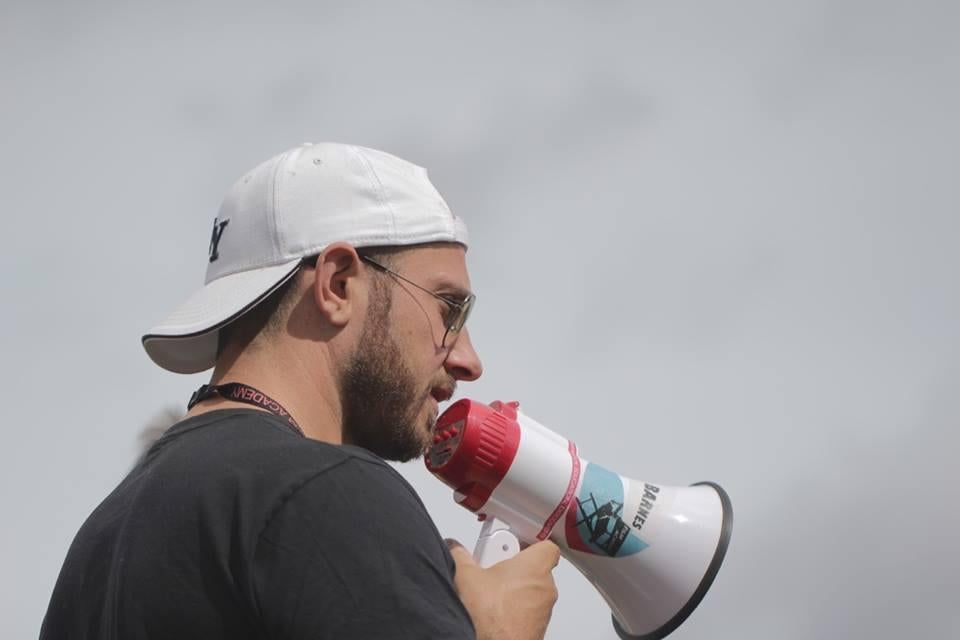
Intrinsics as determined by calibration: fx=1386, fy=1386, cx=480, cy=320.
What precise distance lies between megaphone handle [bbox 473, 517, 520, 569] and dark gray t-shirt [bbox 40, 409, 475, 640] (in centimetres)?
164

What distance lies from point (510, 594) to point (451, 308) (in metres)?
0.94

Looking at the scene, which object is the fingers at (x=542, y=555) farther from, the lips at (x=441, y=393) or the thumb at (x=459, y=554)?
the lips at (x=441, y=393)

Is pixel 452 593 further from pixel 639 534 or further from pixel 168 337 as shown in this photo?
pixel 639 534

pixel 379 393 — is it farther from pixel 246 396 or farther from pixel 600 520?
pixel 600 520

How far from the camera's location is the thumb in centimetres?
318

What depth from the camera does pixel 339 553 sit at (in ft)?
8.77

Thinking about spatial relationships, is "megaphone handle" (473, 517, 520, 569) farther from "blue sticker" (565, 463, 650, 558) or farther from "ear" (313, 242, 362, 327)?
"ear" (313, 242, 362, 327)

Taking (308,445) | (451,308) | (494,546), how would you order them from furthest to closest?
(494,546) → (451,308) → (308,445)

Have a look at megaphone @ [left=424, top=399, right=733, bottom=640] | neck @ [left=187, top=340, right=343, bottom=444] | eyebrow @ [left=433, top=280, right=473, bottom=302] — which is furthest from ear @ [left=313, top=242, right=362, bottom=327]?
megaphone @ [left=424, top=399, right=733, bottom=640]

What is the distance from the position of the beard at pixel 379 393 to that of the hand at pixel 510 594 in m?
0.39

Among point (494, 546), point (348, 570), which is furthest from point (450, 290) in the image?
point (348, 570)

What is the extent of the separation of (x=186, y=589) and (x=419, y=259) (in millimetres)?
1323

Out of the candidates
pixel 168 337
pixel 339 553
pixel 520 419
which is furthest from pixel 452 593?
pixel 520 419

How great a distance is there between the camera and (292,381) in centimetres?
337
